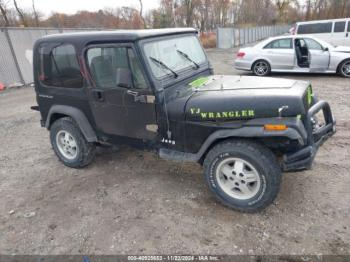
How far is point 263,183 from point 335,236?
0.80 meters

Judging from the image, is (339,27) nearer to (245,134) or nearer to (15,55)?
(245,134)

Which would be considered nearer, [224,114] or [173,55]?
[224,114]

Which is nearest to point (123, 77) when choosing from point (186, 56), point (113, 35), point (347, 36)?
point (113, 35)

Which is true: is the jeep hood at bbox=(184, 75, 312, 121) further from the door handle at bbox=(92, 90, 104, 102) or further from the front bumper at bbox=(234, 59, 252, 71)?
the front bumper at bbox=(234, 59, 252, 71)

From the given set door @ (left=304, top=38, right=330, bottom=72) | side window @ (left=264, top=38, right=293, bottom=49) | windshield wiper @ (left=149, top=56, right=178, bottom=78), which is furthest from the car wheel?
windshield wiper @ (left=149, top=56, right=178, bottom=78)

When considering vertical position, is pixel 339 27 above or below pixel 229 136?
above

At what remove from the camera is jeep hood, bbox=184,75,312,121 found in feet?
8.63

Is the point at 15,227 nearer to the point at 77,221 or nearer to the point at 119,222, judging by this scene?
the point at 77,221

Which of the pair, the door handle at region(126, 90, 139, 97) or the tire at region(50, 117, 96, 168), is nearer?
the door handle at region(126, 90, 139, 97)

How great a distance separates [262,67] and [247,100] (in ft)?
25.8

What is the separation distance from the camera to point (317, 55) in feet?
29.6

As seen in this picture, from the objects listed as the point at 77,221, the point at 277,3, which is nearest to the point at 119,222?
the point at 77,221

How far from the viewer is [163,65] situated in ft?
10.5

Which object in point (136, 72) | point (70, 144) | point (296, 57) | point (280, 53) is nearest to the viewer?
point (136, 72)
